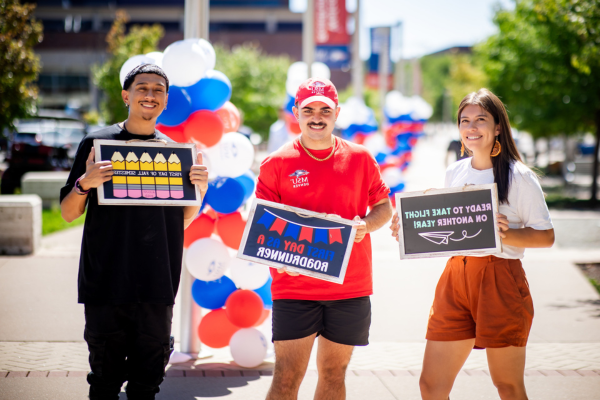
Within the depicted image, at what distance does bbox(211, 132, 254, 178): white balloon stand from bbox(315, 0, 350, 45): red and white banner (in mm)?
14212

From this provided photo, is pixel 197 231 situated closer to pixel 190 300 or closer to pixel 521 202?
pixel 190 300

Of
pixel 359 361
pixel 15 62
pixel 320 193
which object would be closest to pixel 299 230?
pixel 320 193

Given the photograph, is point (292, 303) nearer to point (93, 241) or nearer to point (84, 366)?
point (93, 241)

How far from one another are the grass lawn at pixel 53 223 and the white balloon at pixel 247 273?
7071 millimetres

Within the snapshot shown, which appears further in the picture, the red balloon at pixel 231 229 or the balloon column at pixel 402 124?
the balloon column at pixel 402 124

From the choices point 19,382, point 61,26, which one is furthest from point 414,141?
point 61,26

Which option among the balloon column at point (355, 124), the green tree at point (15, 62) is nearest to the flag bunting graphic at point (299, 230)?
the green tree at point (15, 62)

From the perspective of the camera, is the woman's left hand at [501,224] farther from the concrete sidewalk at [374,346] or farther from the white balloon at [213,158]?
the white balloon at [213,158]

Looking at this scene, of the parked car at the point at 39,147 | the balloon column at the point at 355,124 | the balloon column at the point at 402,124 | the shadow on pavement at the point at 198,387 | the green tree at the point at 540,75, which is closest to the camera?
the shadow on pavement at the point at 198,387

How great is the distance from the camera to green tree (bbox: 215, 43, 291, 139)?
34875mm

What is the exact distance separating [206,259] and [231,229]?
1.05 ft

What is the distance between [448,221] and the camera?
336cm

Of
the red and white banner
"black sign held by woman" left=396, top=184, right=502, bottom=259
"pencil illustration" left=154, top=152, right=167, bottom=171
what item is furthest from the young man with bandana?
the red and white banner

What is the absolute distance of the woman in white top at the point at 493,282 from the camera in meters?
3.18
